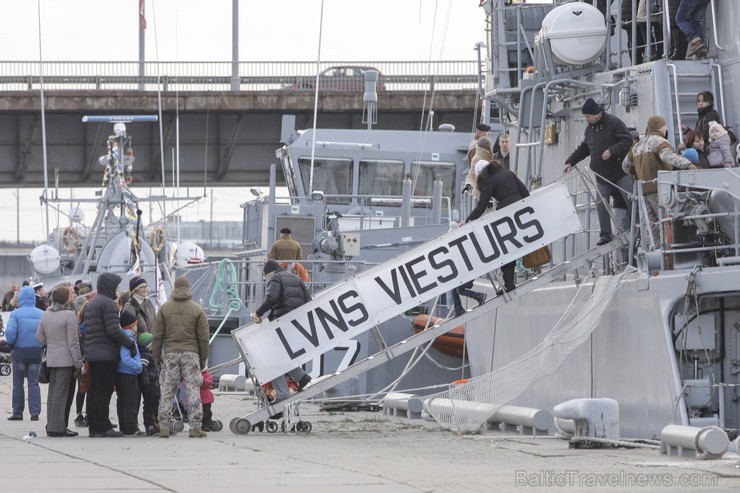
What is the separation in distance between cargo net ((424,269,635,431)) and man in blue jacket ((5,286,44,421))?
503 centimetres

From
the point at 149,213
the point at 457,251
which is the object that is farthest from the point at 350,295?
the point at 149,213

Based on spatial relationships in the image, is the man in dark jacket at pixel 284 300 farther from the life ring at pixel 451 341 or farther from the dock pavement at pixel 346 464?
the life ring at pixel 451 341

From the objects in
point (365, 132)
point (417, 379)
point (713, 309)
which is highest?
point (365, 132)

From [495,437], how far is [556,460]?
2541 millimetres

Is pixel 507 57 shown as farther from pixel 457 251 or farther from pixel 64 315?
pixel 64 315

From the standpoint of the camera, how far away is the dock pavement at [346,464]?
9.03 metres

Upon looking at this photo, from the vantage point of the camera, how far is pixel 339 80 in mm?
43469

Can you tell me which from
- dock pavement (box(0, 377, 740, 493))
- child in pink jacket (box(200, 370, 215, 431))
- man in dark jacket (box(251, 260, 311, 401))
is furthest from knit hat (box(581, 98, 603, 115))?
child in pink jacket (box(200, 370, 215, 431))

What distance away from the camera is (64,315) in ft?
47.6

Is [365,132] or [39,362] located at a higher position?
[365,132]

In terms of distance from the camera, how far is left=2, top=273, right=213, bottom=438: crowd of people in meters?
13.8

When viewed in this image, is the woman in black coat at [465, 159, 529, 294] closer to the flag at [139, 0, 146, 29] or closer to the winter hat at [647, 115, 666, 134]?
the winter hat at [647, 115, 666, 134]

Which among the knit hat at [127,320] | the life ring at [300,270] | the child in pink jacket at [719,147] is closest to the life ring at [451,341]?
the life ring at [300,270]

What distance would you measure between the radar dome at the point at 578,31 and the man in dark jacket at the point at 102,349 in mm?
5399
